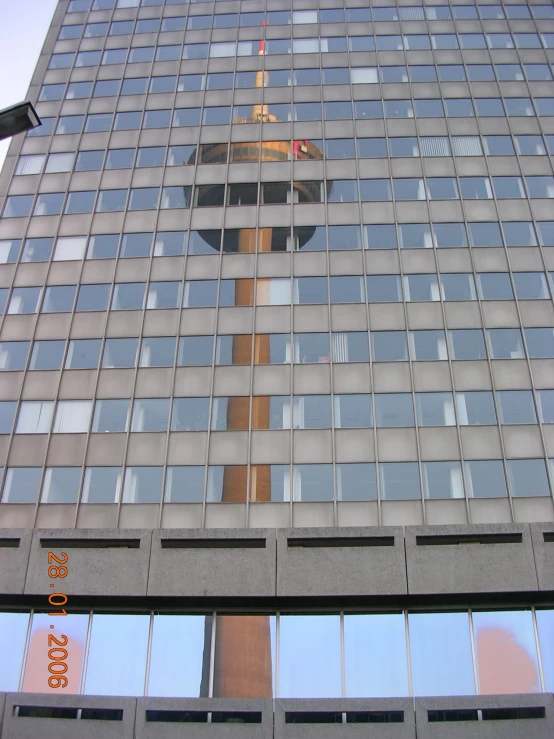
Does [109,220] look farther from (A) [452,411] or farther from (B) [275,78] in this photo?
(A) [452,411]

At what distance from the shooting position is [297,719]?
20.3 metres

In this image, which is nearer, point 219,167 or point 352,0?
point 219,167

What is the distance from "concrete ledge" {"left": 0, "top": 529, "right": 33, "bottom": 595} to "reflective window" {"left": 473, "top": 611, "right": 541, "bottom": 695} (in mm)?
14660

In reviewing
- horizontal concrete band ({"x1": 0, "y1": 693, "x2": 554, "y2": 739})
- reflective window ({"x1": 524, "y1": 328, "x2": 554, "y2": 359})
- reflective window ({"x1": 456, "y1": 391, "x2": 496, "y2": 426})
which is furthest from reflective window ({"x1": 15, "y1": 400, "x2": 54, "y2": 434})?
reflective window ({"x1": 524, "y1": 328, "x2": 554, "y2": 359})

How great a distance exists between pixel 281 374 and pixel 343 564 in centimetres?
1010

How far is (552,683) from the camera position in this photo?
68.9 feet

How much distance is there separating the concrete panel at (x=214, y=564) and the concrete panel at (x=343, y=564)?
48cm

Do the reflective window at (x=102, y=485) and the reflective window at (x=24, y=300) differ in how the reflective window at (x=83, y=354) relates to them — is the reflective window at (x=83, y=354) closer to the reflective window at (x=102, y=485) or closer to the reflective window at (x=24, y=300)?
the reflective window at (x=24, y=300)

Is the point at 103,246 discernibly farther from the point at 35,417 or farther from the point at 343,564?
the point at 343,564

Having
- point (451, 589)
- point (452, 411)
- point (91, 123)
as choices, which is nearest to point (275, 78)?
point (91, 123)

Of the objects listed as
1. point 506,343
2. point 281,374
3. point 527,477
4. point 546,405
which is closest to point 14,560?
point 281,374

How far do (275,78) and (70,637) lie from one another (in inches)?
1258

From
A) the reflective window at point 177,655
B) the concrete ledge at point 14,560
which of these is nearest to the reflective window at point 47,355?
the concrete ledge at point 14,560
